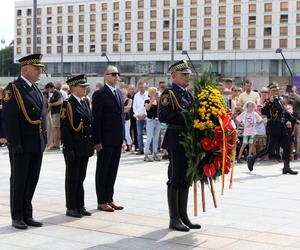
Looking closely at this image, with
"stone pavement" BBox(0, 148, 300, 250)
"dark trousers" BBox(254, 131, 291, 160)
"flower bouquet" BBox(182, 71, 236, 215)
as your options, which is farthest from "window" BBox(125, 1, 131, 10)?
"flower bouquet" BBox(182, 71, 236, 215)

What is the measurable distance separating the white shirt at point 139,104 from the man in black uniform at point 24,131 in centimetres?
919

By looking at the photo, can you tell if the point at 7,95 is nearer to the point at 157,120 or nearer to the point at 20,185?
the point at 20,185

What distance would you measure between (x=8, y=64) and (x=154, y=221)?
139 metres

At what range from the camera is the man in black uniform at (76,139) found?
8.43m

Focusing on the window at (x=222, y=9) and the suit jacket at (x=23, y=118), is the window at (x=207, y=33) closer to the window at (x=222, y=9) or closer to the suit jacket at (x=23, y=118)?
the window at (x=222, y=9)

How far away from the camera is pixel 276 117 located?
14.0 meters

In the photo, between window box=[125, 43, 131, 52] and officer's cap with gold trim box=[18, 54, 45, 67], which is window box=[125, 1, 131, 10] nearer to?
window box=[125, 43, 131, 52]

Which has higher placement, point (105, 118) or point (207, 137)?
point (105, 118)

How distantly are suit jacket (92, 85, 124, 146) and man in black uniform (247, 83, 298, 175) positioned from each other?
5474mm

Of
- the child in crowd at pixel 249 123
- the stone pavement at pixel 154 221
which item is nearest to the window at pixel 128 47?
the child in crowd at pixel 249 123

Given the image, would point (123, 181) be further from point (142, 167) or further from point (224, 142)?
point (224, 142)

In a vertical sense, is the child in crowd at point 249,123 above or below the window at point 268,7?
below

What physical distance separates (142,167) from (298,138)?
488 cm

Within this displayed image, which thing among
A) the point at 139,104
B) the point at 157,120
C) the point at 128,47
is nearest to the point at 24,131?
the point at 157,120
